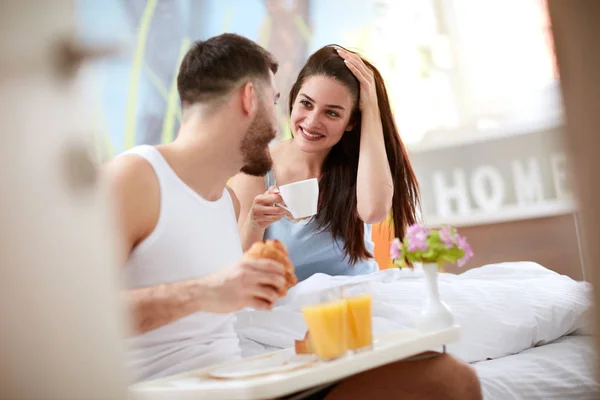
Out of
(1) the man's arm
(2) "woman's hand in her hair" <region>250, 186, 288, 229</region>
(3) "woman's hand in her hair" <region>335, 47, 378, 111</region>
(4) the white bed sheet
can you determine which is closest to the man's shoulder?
(1) the man's arm

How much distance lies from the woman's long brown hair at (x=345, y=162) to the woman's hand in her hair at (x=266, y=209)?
19cm

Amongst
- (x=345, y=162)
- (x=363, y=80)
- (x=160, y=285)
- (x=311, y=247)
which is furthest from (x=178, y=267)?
(x=363, y=80)

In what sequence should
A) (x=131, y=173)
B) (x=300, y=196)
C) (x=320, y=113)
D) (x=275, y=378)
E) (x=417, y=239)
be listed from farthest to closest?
(x=320, y=113) → (x=300, y=196) → (x=417, y=239) → (x=131, y=173) → (x=275, y=378)

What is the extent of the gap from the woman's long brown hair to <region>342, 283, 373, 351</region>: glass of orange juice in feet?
1.81

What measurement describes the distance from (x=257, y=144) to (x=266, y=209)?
19 cm

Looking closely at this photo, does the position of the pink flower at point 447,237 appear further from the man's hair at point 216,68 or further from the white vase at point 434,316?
the man's hair at point 216,68

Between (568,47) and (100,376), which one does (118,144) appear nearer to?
(100,376)

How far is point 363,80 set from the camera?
1.70 metres

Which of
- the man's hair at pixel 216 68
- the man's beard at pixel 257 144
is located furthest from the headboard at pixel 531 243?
the man's hair at pixel 216 68

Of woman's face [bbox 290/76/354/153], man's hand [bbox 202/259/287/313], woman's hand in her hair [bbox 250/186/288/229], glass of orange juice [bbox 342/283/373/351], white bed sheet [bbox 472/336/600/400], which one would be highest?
woman's face [bbox 290/76/354/153]

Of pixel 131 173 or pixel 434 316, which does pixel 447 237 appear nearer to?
pixel 434 316

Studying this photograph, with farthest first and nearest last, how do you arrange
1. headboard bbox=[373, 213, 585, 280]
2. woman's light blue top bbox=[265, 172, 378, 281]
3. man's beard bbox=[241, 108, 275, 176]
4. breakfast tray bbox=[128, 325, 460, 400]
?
headboard bbox=[373, 213, 585, 280]
woman's light blue top bbox=[265, 172, 378, 281]
man's beard bbox=[241, 108, 275, 176]
breakfast tray bbox=[128, 325, 460, 400]

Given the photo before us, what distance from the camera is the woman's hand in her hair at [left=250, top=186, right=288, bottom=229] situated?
59.3 inches

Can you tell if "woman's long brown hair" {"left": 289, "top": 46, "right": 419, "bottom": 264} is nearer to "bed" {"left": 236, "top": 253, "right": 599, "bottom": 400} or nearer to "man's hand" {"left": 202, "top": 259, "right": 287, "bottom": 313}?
"bed" {"left": 236, "top": 253, "right": 599, "bottom": 400}
